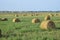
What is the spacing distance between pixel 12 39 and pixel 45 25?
676cm

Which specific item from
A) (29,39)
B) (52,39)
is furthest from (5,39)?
(52,39)

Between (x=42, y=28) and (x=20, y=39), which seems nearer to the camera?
(x=20, y=39)

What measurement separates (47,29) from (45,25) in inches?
19.6

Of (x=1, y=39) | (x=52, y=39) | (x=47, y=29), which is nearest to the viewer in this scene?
(x=52, y=39)

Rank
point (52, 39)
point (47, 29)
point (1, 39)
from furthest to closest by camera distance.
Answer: point (47, 29)
point (1, 39)
point (52, 39)

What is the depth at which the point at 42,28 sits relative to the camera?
20125 mm

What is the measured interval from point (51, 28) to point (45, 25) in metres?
0.59

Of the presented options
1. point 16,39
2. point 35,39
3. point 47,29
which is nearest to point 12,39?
point 16,39

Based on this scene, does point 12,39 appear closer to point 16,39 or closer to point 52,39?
point 16,39

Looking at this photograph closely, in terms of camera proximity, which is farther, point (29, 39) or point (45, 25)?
point (45, 25)

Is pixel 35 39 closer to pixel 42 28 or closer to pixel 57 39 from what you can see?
pixel 57 39

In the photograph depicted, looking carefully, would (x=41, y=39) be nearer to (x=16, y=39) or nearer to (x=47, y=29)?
(x=16, y=39)

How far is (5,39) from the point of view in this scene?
13.6 m

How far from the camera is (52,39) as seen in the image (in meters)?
12.8
